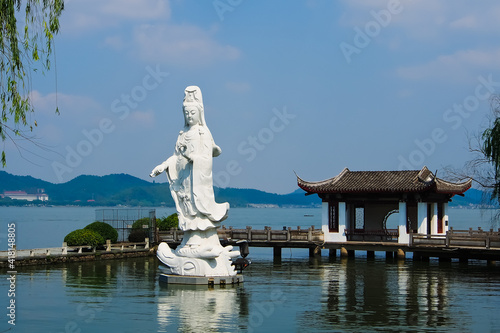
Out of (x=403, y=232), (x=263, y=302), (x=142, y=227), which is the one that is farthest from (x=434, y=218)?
(x=263, y=302)

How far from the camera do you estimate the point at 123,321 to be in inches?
551

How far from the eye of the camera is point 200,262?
19297mm

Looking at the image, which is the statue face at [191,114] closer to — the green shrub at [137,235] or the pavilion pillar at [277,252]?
the green shrub at [137,235]

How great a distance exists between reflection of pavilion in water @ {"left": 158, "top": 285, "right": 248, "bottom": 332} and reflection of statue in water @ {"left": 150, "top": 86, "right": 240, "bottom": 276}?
2.57 feet

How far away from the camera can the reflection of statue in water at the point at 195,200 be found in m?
19.4

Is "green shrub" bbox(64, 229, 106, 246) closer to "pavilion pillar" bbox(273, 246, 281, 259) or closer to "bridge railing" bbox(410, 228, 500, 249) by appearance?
"pavilion pillar" bbox(273, 246, 281, 259)

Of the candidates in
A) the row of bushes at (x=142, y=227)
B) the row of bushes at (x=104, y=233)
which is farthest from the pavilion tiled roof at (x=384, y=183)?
the row of bushes at (x=104, y=233)

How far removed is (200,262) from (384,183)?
1505 centimetres

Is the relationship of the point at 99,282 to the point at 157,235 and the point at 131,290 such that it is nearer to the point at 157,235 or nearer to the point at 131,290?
the point at 131,290

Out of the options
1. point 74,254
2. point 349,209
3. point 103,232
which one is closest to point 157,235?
point 103,232

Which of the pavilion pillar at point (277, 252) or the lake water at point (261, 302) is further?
the pavilion pillar at point (277, 252)

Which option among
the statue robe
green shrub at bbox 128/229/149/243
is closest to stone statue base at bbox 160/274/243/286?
the statue robe

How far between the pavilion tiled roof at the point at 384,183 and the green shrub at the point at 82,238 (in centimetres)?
1018

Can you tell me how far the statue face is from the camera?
65.6 feet
